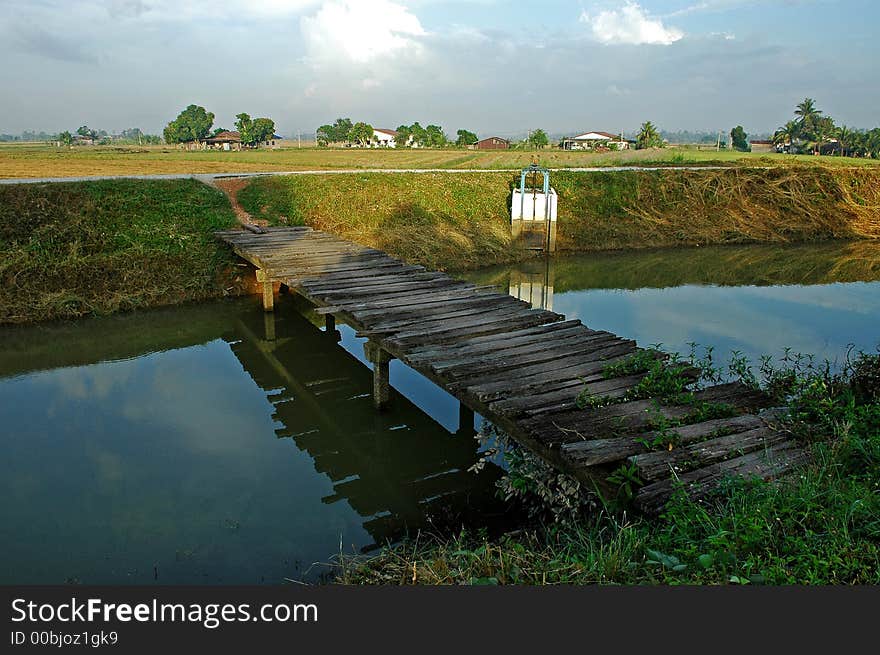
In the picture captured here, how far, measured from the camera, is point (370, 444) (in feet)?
22.2

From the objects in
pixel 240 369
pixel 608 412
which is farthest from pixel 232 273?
pixel 608 412

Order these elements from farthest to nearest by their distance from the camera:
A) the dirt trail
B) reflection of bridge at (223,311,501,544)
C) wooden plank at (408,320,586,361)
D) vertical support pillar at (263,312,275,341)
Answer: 1. the dirt trail
2. vertical support pillar at (263,312,275,341)
3. wooden plank at (408,320,586,361)
4. reflection of bridge at (223,311,501,544)

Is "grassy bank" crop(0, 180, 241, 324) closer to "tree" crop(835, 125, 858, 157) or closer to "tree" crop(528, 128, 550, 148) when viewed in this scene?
"tree" crop(528, 128, 550, 148)

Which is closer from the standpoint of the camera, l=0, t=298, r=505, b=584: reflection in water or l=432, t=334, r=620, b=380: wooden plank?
l=0, t=298, r=505, b=584: reflection in water

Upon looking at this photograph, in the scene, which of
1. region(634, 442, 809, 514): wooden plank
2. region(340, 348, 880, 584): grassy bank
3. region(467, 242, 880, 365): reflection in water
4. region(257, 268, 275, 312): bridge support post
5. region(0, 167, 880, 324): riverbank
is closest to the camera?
region(340, 348, 880, 584): grassy bank

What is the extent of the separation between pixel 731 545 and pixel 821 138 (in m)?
71.3

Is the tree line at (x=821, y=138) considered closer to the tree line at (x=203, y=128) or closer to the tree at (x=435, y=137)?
the tree at (x=435, y=137)

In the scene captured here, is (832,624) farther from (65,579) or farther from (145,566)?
(65,579)

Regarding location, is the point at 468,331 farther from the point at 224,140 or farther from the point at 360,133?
the point at 224,140

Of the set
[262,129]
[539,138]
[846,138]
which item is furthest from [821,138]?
[262,129]

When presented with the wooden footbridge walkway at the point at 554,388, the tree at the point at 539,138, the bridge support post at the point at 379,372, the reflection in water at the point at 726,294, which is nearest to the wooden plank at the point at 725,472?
the wooden footbridge walkway at the point at 554,388

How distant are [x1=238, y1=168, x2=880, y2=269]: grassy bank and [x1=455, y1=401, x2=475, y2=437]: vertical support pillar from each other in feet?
28.2

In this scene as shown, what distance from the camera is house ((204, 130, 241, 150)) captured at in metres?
70.9

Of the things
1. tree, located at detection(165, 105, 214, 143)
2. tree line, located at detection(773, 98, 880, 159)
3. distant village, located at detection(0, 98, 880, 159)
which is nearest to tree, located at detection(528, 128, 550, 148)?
distant village, located at detection(0, 98, 880, 159)
